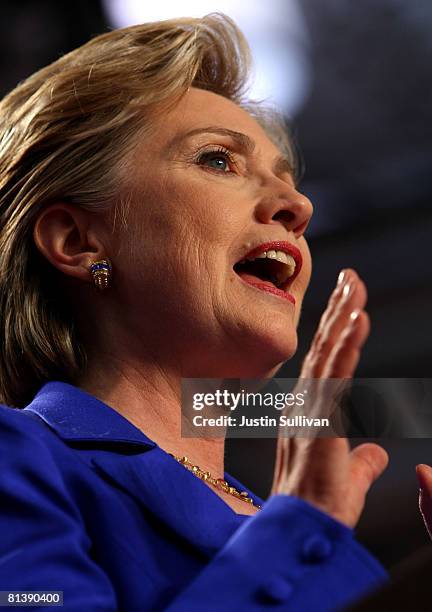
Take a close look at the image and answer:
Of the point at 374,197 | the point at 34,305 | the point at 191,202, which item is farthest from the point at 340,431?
the point at 374,197

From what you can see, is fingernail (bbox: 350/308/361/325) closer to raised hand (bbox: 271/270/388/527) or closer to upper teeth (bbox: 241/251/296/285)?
raised hand (bbox: 271/270/388/527)

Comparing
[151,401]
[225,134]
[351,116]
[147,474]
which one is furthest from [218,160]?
[351,116]

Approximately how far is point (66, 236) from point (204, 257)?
0.74ft

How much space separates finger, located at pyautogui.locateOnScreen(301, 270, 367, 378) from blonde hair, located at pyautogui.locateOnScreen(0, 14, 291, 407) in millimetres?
442

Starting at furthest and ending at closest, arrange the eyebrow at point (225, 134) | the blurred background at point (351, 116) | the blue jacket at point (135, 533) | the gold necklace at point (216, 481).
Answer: the blurred background at point (351, 116), the eyebrow at point (225, 134), the gold necklace at point (216, 481), the blue jacket at point (135, 533)

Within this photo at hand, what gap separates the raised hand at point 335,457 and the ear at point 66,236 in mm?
484

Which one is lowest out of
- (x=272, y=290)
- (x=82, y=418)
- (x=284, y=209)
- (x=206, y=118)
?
(x=82, y=418)

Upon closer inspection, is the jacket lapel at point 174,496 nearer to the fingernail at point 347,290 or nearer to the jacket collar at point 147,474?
the jacket collar at point 147,474

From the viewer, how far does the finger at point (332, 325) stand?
0.75 m

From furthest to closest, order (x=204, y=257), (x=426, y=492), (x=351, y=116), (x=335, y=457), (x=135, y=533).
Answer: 1. (x=351, y=116)
2. (x=204, y=257)
3. (x=426, y=492)
4. (x=135, y=533)
5. (x=335, y=457)

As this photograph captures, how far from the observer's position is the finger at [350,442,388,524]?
0.73m

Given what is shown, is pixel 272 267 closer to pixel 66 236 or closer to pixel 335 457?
pixel 66 236

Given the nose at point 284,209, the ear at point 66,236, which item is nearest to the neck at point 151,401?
the ear at point 66,236

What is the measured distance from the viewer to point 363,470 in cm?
75
